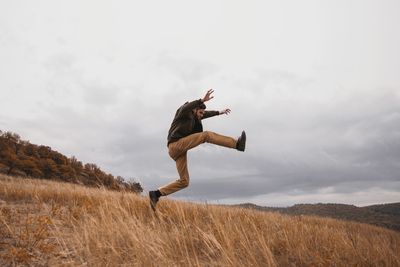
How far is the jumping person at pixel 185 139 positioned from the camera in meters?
5.99

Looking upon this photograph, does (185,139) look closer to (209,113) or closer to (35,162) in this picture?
(209,113)

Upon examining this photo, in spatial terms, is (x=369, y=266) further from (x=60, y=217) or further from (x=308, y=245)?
(x=60, y=217)

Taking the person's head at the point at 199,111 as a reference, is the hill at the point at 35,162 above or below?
above

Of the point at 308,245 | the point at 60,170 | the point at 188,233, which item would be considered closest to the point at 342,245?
the point at 308,245

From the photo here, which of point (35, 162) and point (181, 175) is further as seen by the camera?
point (35, 162)

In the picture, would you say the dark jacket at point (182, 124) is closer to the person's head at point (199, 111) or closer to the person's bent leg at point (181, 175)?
the person's head at point (199, 111)

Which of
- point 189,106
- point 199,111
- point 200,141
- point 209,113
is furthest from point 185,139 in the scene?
point 209,113

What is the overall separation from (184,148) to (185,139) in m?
0.18

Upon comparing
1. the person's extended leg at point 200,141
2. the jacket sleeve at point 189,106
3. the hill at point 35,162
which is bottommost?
the person's extended leg at point 200,141

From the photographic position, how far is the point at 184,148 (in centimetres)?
616

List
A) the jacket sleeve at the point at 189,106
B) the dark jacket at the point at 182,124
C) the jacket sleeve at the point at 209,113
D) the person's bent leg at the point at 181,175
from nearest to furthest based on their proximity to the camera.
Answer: the jacket sleeve at the point at 189,106 → the dark jacket at the point at 182,124 → the person's bent leg at the point at 181,175 → the jacket sleeve at the point at 209,113

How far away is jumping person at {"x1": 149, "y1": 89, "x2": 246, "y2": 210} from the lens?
599 cm

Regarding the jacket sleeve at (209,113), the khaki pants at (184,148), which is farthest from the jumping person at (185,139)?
the jacket sleeve at (209,113)

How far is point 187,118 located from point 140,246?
11.0 ft
